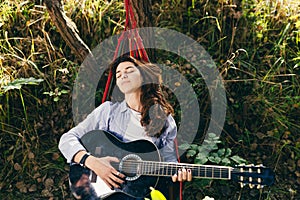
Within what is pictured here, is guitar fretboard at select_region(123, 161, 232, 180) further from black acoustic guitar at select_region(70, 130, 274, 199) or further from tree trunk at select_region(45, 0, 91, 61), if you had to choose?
tree trunk at select_region(45, 0, 91, 61)

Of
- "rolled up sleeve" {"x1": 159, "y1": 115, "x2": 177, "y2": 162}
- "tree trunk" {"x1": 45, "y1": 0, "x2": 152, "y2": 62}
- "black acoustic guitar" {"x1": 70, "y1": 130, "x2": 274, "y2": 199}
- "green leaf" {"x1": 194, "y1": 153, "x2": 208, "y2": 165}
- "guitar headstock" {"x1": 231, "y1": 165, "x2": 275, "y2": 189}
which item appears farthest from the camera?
"tree trunk" {"x1": 45, "y1": 0, "x2": 152, "y2": 62}

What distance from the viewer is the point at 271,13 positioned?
A: 3.27 m

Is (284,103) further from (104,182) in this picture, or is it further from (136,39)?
(104,182)

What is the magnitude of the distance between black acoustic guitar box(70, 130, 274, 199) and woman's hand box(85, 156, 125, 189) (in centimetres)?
2

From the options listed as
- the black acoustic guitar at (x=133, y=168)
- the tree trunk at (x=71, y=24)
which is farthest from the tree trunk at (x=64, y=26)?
the black acoustic guitar at (x=133, y=168)

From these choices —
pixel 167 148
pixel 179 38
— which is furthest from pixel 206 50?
pixel 167 148

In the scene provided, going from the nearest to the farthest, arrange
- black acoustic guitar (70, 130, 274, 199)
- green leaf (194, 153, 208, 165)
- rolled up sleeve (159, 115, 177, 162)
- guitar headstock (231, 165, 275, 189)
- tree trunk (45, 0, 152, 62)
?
guitar headstock (231, 165, 275, 189)
black acoustic guitar (70, 130, 274, 199)
rolled up sleeve (159, 115, 177, 162)
green leaf (194, 153, 208, 165)
tree trunk (45, 0, 152, 62)

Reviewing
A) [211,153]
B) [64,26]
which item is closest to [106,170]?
[211,153]

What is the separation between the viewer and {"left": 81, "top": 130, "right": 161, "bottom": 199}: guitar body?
2.29 meters

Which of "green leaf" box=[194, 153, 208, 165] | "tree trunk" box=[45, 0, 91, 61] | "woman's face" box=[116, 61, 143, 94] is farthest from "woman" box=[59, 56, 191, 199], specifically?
"tree trunk" box=[45, 0, 91, 61]

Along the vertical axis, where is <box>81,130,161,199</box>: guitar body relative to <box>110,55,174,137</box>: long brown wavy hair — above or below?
below

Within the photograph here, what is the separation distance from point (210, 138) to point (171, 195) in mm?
461

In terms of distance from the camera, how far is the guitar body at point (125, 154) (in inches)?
90.4

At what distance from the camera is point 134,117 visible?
2.44 metres
